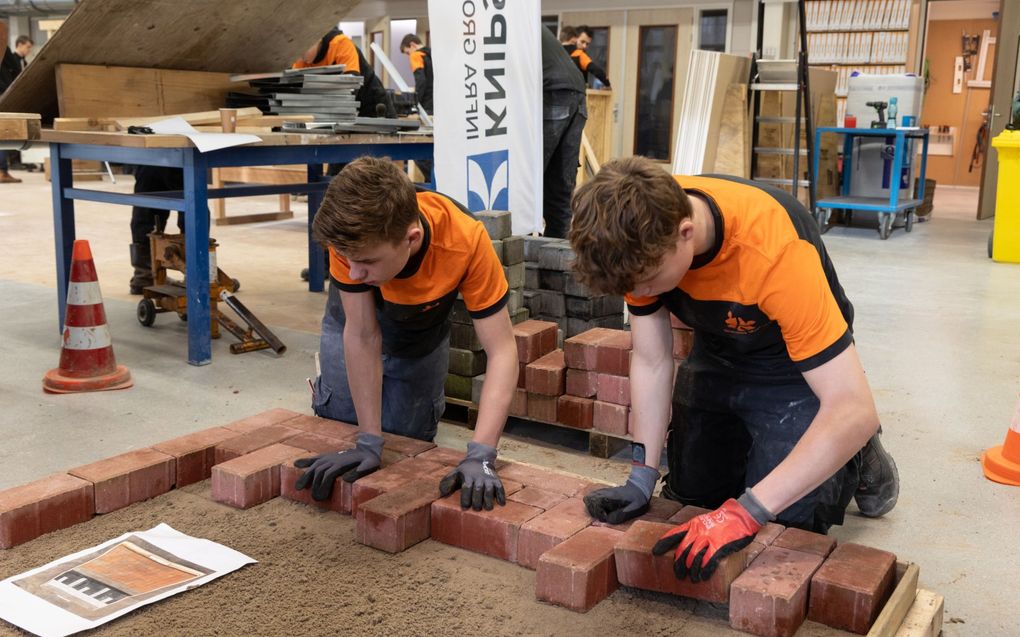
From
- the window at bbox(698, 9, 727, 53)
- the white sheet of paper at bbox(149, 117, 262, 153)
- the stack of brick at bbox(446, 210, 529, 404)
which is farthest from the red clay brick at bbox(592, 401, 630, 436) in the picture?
the window at bbox(698, 9, 727, 53)

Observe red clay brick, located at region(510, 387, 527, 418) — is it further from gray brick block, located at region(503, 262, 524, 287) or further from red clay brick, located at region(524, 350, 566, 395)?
gray brick block, located at region(503, 262, 524, 287)

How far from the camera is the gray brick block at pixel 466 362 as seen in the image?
3754 mm

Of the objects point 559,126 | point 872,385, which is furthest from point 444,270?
point 559,126

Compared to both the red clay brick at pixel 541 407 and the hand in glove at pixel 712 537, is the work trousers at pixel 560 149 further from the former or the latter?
the hand in glove at pixel 712 537

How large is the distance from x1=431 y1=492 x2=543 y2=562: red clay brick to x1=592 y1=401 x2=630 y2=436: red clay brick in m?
1.12

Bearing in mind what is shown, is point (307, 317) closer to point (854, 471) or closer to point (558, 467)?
point (558, 467)

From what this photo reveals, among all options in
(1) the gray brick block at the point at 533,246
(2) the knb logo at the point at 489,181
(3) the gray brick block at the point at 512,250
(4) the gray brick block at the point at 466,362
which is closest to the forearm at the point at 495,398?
(4) the gray brick block at the point at 466,362

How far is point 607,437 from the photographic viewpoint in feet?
11.5

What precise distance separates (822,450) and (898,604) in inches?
14.1

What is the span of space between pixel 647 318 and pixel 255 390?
→ 2366mm

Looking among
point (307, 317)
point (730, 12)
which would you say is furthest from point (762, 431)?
point (730, 12)

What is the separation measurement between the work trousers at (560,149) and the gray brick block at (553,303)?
145cm

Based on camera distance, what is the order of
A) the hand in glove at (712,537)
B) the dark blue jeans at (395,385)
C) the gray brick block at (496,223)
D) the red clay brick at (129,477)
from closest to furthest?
the hand in glove at (712,537) → the red clay brick at (129,477) → the dark blue jeans at (395,385) → the gray brick block at (496,223)

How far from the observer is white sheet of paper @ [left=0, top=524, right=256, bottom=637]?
193 centimetres
